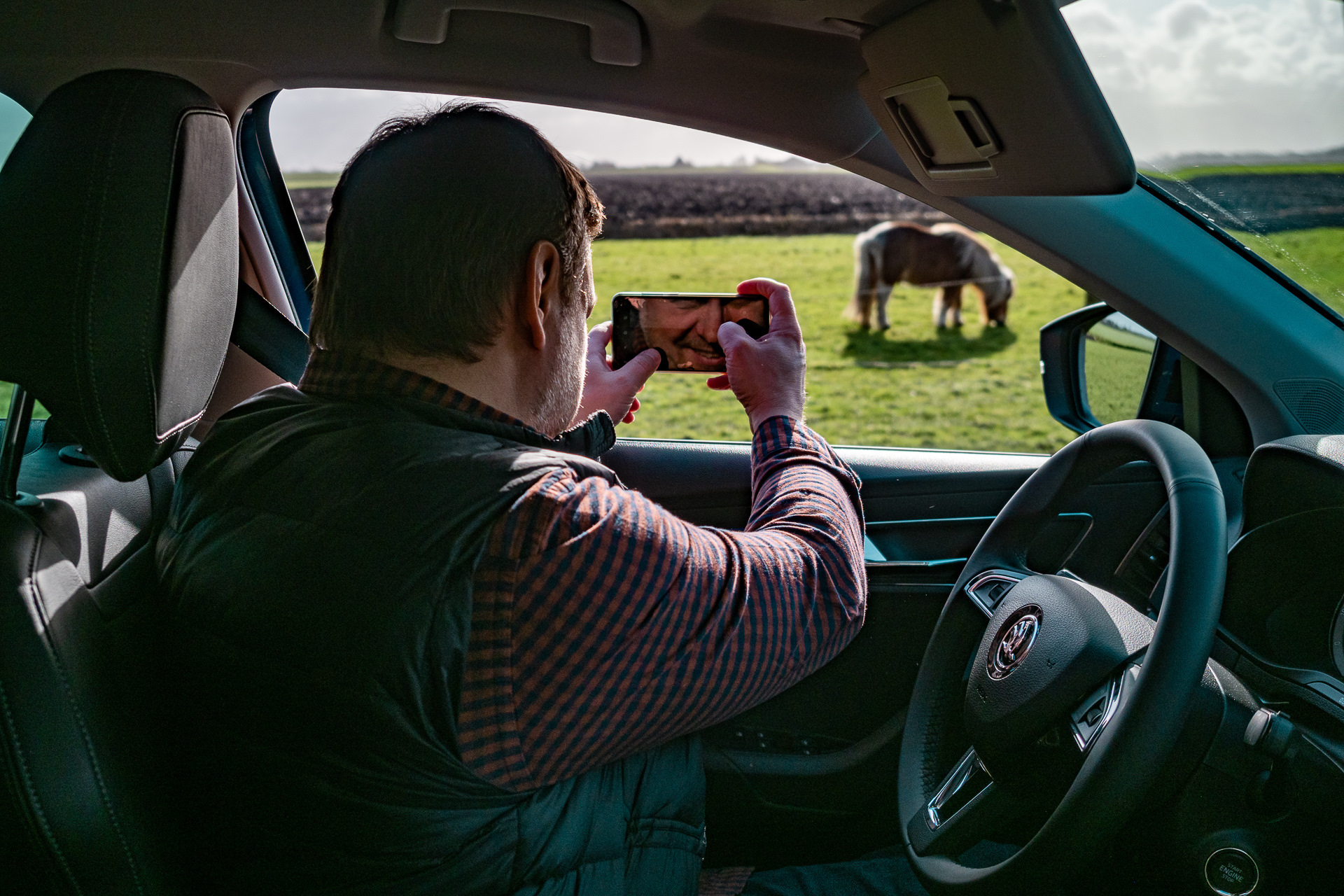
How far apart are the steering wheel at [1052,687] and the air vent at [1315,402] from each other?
0.36 metres

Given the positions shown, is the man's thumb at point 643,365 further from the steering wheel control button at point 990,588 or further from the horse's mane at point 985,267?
the horse's mane at point 985,267

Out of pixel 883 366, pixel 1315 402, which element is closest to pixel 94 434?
pixel 1315 402

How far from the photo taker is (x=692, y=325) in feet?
5.78

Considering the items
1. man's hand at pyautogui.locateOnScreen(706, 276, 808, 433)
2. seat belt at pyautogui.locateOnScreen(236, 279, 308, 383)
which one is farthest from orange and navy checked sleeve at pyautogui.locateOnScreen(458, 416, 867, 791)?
seat belt at pyautogui.locateOnScreen(236, 279, 308, 383)

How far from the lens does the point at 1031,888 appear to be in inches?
44.1

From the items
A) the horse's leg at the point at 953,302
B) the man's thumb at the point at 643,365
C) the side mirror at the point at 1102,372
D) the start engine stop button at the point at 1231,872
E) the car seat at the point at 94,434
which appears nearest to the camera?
the car seat at the point at 94,434

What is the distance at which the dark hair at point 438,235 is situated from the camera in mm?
1102

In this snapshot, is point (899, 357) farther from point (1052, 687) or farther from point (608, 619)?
point (608, 619)

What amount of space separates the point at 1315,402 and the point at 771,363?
2.75ft

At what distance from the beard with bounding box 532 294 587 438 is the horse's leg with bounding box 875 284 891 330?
7.90m

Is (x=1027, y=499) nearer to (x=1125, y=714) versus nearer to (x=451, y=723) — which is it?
(x=1125, y=714)

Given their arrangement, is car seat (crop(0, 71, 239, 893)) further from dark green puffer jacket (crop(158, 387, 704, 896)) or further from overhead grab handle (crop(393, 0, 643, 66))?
overhead grab handle (crop(393, 0, 643, 66))

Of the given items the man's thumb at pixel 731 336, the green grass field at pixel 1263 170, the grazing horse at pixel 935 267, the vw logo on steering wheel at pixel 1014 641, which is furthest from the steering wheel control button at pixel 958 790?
the grazing horse at pixel 935 267

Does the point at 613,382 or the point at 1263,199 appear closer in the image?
the point at 1263,199
